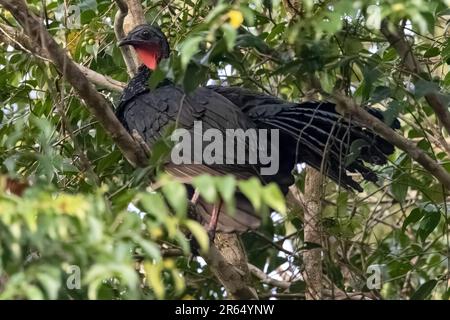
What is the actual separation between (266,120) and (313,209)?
0.68 metres

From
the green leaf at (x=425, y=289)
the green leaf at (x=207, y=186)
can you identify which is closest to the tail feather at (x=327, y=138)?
the green leaf at (x=425, y=289)

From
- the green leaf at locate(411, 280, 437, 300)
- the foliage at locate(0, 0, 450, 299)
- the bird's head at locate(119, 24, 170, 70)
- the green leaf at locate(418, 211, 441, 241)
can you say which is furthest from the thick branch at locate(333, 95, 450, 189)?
the bird's head at locate(119, 24, 170, 70)

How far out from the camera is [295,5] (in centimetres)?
465

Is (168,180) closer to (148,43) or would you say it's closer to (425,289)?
(425,289)

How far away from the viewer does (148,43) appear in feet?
18.1

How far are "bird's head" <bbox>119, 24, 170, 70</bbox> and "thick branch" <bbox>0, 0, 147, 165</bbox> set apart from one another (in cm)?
136

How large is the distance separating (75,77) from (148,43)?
159 cm

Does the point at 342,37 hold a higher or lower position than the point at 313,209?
higher

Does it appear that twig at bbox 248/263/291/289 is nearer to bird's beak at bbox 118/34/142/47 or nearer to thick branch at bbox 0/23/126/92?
thick branch at bbox 0/23/126/92

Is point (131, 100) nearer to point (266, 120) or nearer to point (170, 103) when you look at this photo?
point (170, 103)

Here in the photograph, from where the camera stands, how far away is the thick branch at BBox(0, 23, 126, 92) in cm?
435

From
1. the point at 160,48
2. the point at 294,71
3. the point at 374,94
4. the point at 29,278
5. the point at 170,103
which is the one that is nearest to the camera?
the point at 29,278

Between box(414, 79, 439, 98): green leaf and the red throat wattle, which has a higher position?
the red throat wattle

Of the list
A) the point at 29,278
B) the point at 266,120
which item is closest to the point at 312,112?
the point at 266,120
